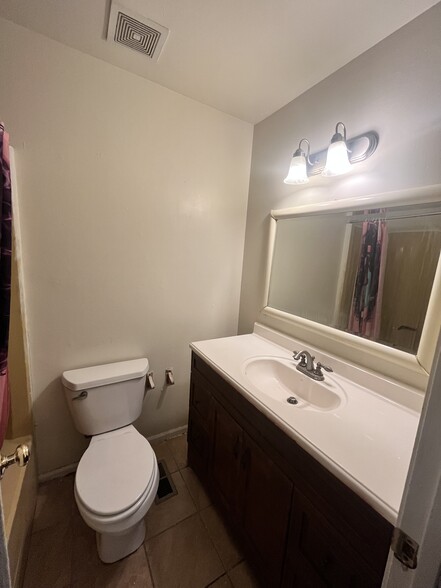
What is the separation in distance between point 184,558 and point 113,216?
5.89ft

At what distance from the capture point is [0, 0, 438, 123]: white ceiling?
954 mm

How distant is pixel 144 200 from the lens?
1495 mm

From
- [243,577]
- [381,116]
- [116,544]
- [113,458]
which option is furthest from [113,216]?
[243,577]

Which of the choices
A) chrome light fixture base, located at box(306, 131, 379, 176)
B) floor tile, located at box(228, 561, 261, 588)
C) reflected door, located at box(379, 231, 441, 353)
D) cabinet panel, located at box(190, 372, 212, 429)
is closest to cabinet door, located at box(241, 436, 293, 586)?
floor tile, located at box(228, 561, 261, 588)

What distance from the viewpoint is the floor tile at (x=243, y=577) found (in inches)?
43.3

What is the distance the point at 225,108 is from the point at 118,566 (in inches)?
101

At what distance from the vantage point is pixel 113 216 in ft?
4.69

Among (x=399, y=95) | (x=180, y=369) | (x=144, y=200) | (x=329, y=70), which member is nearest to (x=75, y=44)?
(x=144, y=200)

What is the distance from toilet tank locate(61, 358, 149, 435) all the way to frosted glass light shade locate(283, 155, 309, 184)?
1.41m

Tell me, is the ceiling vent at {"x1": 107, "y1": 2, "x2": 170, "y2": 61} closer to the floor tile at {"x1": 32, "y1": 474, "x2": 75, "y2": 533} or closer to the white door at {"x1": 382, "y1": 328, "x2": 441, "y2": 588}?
the white door at {"x1": 382, "y1": 328, "x2": 441, "y2": 588}

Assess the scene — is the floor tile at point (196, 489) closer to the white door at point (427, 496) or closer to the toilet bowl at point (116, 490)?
the toilet bowl at point (116, 490)

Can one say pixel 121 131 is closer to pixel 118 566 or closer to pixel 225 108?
pixel 225 108

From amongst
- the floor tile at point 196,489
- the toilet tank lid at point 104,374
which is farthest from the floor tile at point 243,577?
the toilet tank lid at point 104,374

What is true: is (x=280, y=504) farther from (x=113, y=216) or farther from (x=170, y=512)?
(x=113, y=216)
